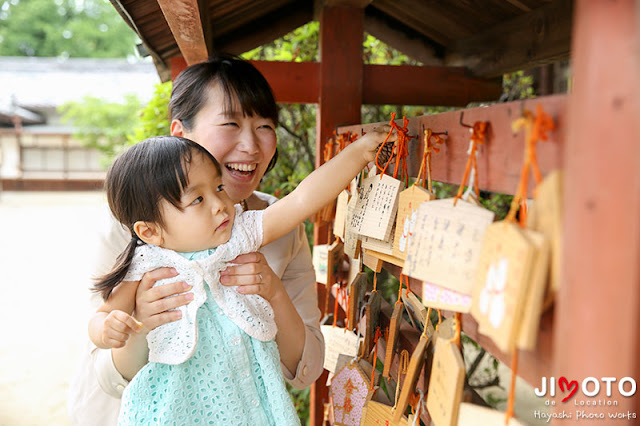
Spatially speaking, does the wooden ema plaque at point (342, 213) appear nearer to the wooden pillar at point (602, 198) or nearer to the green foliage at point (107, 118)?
the wooden pillar at point (602, 198)

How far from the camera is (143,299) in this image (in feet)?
4.39

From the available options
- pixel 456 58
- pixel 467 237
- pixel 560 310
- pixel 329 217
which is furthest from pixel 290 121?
pixel 560 310

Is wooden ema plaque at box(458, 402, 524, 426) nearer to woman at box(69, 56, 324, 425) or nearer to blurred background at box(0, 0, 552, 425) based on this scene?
woman at box(69, 56, 324, 425)

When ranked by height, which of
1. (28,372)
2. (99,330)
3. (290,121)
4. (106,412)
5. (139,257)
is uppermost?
(290,121)

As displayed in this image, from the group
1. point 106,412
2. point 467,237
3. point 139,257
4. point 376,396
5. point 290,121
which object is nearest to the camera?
point 467,237

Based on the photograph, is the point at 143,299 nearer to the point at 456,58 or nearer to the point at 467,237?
the point at 467,237

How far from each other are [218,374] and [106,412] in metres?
0.56

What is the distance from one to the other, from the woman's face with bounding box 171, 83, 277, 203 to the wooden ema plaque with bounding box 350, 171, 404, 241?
407mm

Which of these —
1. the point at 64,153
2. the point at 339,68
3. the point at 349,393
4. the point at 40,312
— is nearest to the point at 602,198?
the point at 349,393

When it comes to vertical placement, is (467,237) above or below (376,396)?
above

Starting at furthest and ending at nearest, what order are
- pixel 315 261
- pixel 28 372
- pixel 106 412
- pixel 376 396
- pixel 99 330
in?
1. pixel 28 372
2. pixel 315 261
3. pixel 106 412
4. pixel 376 396
5. pixel 99 330

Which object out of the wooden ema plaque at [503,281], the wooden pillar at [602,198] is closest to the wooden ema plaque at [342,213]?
the wooden ema plaque at [503,281]

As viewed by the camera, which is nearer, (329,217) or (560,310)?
(560,310)

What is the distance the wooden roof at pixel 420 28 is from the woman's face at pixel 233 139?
20cm
